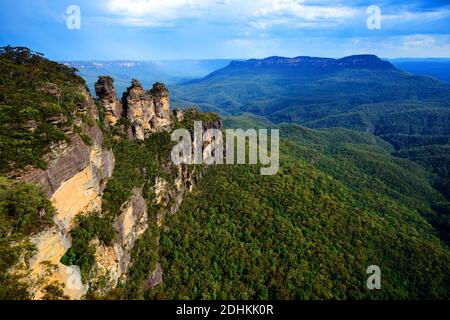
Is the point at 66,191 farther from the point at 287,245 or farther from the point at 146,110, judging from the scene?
the point at 287,245

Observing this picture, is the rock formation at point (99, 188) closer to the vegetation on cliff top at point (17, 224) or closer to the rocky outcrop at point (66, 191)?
the rocky outcrop at point (66, 191)

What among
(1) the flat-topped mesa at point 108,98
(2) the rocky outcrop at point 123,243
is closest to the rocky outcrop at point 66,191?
(2) the rocky outcrop at point 123,243

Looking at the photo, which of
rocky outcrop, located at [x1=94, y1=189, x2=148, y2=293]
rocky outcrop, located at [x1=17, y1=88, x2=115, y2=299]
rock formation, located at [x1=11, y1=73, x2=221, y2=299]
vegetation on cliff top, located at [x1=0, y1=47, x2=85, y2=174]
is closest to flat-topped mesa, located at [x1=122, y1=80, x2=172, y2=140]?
rock formation, located at [x1=11, y1=73, x2=221, y2=299]

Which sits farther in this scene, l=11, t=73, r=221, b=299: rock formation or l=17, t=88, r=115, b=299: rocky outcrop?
l=11, t=73, r=221, b=299: rock formation

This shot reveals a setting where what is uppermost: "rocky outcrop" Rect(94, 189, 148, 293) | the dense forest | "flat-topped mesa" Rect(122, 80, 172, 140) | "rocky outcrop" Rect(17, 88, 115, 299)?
"flat-topped mesa" Rect(122, 80, 172, 140)

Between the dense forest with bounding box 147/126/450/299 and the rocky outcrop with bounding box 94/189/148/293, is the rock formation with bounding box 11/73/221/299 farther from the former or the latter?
the dense forest with bounding box 147/126/450/299

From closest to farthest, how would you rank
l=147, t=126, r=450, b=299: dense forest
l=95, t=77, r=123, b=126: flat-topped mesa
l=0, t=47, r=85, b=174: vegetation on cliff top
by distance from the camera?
l=0, t=47, r=85, b=174: vegetation on cliff top → l=147, t=126, r=450, b=299: dense forest → l=95, t=77, r=123, b=126: flat-topped mesa
